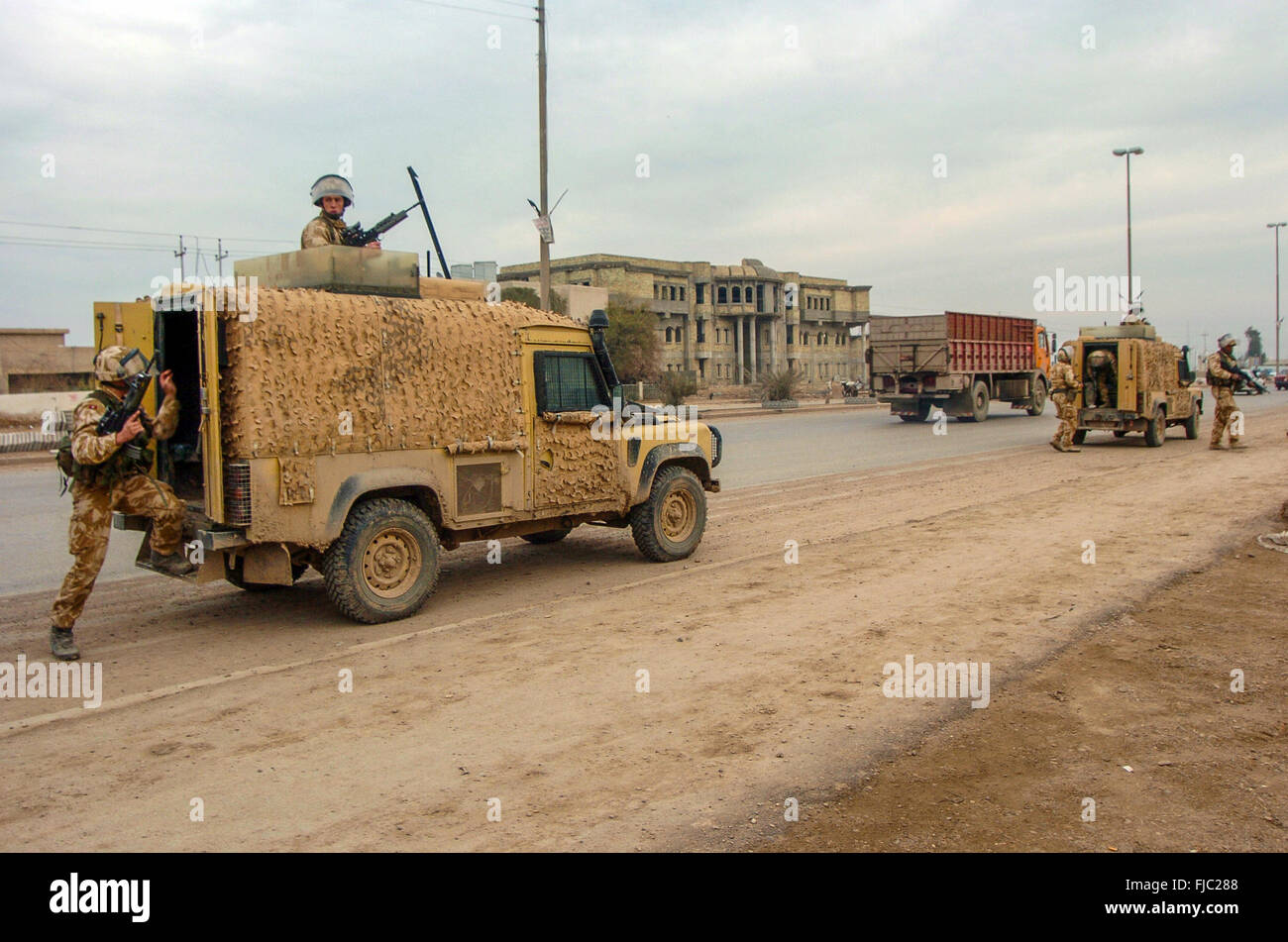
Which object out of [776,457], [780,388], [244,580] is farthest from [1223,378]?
[780,388]

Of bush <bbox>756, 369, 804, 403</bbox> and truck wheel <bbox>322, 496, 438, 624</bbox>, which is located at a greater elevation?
bush <bbox>756, 369, 804, 403</bbox>

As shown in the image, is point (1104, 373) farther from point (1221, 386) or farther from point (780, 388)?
point (780, 388)

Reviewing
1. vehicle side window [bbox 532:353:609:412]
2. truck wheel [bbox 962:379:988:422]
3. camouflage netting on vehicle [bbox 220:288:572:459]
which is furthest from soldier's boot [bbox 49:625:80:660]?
truck wheel [bbox 962:379:988:422]

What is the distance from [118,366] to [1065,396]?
18.3 metres

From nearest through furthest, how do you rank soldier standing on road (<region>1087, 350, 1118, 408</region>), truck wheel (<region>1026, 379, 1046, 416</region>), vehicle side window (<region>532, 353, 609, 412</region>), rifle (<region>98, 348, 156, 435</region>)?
rifle (<region>98, 348, 156, 435</region>) → vehicle side window (<region>532, 353, 609, 412</region>) → soldier standing on road (<region>1087, 350, 1118, 408</region>) → truck wheel (<region>1026, 379, 1046, 416</region>)

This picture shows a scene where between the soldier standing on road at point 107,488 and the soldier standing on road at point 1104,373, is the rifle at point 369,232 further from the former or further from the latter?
the soldier standing on road at point 1104,373

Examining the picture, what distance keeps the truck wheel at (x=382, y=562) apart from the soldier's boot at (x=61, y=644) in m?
1.65

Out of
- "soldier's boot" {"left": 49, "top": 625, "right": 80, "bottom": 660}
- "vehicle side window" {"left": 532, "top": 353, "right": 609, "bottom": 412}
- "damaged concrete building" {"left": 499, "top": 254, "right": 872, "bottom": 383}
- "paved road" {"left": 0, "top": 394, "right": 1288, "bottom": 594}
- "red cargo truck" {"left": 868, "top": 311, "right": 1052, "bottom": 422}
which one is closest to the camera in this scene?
"soldier's boot" {"left": 49, "top": 625, "right": 80, "bottom": 660}

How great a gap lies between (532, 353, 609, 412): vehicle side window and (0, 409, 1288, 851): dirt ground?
1.61 metres

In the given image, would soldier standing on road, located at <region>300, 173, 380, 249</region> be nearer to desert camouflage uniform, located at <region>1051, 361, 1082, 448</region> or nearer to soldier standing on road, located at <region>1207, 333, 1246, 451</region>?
desert camouflage uniform, located at <region>1051, 361, 1082, 448</region>

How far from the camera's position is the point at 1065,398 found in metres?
20.3

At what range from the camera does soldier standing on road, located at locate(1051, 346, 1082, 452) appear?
20125 mm

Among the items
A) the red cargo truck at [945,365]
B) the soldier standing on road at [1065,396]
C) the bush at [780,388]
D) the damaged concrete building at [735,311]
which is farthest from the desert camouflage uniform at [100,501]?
the damaged concrete building at [735,311]

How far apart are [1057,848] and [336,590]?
5116 mm
